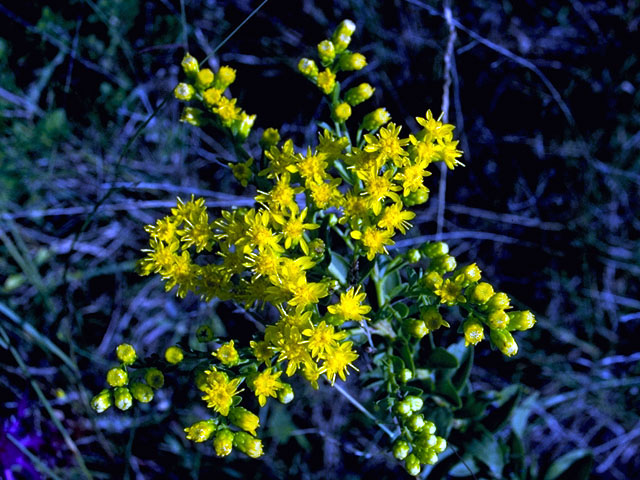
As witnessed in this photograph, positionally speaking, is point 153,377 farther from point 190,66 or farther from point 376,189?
point 190,66

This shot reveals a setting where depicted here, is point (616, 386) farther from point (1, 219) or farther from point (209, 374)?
point (1, 219)

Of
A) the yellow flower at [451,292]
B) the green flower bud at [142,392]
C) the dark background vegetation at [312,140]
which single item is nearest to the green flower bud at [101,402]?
the green flower bud at [142,392]

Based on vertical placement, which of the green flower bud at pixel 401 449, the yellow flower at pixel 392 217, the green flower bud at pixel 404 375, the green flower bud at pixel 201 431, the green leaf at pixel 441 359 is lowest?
the green flower bud at pixel 401 449

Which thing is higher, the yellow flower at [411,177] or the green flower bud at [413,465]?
the yellow flower at [411,177]

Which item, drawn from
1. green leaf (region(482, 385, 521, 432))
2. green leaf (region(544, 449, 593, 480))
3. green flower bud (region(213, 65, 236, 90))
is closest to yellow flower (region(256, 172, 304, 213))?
green flower bud (region(213, 65, 236, 90))

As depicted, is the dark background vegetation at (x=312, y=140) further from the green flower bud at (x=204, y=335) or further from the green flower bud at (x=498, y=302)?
the green flower bud at (x=498, y=302)

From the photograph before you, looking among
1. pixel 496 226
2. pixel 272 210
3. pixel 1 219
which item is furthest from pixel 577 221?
pixel 1 219

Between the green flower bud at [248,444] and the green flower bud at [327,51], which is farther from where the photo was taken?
the green flower bud at [327,51]
